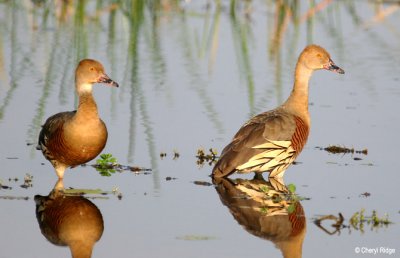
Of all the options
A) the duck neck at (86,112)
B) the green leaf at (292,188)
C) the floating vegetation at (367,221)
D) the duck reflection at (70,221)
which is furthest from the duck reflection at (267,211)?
the duck neck at (86,112)

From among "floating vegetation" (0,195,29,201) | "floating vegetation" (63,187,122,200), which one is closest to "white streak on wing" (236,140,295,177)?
"floating vegetation" (63,187,122,200)

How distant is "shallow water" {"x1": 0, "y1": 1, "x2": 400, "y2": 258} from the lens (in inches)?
345

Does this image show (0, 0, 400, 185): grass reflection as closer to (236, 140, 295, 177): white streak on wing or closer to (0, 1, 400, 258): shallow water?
(0, 1, 400, 258): shallow water

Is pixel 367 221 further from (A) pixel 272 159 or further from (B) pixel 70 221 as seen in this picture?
(B) pixel 70 221

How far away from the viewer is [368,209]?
31.3 ft

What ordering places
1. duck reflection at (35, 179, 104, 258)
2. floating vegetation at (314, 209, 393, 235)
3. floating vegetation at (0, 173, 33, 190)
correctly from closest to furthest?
1. duck reflection at (35, 179, 104, 258)
2. floating vegetation at (314, 209, 393, 235)
3. floating vegetation at (0, 173, 33, 190)

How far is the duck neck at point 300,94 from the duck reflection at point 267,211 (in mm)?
1078

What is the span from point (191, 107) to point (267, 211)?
440cm

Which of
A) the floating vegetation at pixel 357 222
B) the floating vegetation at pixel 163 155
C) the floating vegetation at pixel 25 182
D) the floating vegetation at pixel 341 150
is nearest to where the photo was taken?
the floating vegetation at pixel 357 222

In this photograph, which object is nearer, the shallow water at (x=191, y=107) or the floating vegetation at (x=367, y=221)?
the shallow water at (x=191, y=107)

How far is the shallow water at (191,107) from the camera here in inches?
345

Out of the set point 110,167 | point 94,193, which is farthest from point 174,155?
point 94,193

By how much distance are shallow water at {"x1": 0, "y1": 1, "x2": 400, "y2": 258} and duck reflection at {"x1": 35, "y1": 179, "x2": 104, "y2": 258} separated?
9cm

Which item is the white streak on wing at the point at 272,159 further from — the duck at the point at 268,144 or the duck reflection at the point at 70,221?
the duck reflection at the point at 70,221
